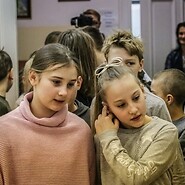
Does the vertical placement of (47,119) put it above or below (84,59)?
below

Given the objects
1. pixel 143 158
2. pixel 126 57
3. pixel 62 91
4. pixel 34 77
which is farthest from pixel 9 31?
pixel 143 158

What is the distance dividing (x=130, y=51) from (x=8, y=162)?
75cm

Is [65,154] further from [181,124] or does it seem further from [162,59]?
[162,59]

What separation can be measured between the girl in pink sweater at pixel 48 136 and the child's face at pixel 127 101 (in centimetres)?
14

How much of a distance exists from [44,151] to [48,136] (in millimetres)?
55

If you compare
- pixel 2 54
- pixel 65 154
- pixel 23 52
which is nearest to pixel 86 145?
pixel 65 154

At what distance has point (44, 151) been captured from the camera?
160 centimetres

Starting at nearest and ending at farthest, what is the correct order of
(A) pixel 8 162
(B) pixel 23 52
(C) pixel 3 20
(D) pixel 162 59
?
(A) pixel 8 162 → (C) pixel 3 20 → (B) pixel 23 52 → (D) pixel 162 59

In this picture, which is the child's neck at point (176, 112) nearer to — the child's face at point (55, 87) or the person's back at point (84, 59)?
the person's back at point (84, 59)

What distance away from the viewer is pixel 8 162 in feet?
5.16

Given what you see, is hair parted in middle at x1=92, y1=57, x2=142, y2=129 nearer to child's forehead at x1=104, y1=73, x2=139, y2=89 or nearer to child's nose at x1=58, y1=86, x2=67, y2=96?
child's forehead at x1=104, y1=73, x2=139, y2=89

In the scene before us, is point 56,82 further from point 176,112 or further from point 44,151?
point 176,112

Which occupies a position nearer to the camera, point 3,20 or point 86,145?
point 86,145

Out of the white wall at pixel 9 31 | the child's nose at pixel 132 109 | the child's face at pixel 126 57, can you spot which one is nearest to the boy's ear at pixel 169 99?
the child's face at pixel 126 57
